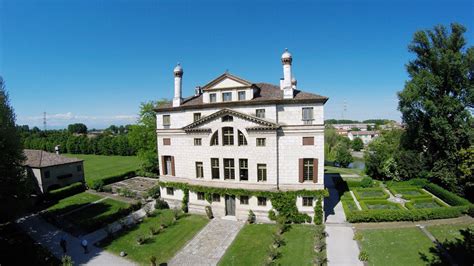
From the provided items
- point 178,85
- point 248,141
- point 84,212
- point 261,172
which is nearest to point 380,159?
point 261,172

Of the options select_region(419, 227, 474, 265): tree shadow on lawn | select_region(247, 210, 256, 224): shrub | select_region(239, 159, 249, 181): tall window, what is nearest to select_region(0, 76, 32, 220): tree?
select_region(239, 159, 249, 181): tall window

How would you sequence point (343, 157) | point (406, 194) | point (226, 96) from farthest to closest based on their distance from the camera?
1. point (343, 157)
2. point (406, 194)
3. point (226, 96)

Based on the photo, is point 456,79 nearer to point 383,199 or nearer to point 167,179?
point 383,199

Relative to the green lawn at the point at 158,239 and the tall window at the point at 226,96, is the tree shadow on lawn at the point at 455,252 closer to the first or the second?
the green lawn at the point at 158,239

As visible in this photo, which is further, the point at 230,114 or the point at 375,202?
the point at 375,202

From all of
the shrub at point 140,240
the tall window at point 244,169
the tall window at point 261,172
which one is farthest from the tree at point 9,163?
the tall window at point 261,172

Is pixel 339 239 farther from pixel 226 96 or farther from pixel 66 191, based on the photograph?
Result: pixel 66 191
